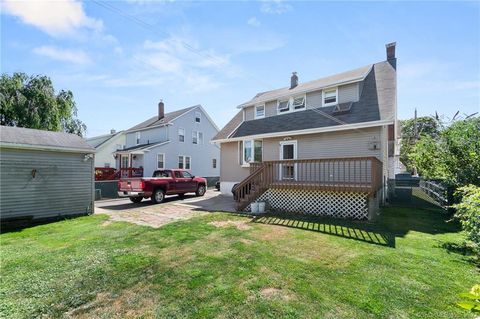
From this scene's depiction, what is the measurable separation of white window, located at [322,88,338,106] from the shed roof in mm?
11804

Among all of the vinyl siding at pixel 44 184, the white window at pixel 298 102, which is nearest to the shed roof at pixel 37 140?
the vinyl siding at pixel 44 184

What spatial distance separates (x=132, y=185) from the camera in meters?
12.8

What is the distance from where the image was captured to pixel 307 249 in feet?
18.2

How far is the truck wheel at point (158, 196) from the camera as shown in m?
13.2

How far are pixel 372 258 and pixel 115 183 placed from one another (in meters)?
16.4

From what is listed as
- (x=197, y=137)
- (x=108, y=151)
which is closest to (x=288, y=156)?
(x=197, y=137)

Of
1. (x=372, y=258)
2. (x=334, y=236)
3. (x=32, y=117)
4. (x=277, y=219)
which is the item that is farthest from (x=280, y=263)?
(x=32, y=117)

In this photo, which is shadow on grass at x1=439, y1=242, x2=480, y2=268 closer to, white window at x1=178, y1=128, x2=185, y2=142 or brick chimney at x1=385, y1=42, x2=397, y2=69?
brick chimney at x1=385, y1=42, x2=397, y2=69

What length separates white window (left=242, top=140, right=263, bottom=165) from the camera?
47.9ft

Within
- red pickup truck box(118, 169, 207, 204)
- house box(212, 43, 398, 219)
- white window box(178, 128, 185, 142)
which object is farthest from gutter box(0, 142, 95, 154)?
white window box(178, 128, 185, 142)

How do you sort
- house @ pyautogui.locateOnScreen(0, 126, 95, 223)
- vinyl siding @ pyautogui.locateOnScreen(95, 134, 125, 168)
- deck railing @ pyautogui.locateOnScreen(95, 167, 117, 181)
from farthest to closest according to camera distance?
vinyl siding @ pyautogui.locateOnScreen(95, 134, 125, 168) < deck railing @ pyautogui.locateOnScreen(95, 167, 117, 181) < house @ pyautogui.locateOnScreen(0, 126, 95, 223)

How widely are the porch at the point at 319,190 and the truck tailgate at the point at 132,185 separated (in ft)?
17.4

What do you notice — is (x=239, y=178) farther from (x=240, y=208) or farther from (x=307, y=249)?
(x=307, y=249)

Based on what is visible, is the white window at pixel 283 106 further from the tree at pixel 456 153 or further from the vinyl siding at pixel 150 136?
the vinyl siding at pixel 150 136
